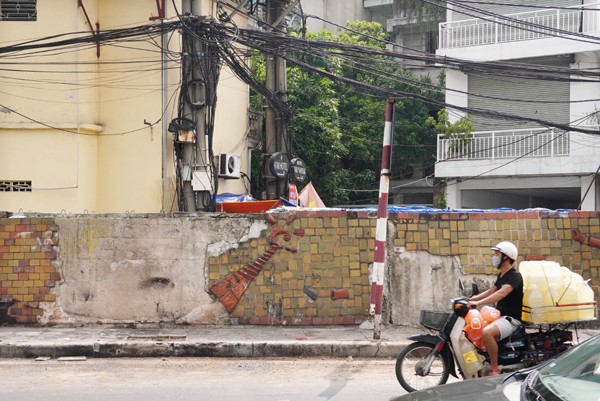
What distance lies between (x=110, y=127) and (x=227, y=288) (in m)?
7.02

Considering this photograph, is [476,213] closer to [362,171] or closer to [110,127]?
[110,127]

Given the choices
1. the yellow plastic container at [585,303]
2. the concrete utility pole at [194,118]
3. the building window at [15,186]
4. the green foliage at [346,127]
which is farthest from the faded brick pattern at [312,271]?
the green foliage at [346,127]

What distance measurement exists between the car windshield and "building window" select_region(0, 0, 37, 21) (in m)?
14.4

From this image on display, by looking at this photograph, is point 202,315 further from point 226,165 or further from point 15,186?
point 15,186

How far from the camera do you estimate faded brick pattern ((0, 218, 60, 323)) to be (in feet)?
34.8

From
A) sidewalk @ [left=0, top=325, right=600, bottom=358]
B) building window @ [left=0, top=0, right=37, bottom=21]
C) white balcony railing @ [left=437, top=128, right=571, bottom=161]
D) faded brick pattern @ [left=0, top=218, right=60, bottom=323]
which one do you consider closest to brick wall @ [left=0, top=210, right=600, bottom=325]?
faded brick pattern @ [left=0, top=218, right=60, bottom=323]

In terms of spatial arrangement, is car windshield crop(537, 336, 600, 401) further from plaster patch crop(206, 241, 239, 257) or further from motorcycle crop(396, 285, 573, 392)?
plaster patch crop(206, 241, 239, 257)

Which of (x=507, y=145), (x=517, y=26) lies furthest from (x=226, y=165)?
(x=517, y=26)

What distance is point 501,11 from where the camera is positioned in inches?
906

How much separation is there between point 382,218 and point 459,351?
3080 mm

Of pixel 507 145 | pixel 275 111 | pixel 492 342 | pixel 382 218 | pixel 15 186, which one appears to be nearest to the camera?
pixel 492 342

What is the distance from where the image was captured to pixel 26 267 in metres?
10.6

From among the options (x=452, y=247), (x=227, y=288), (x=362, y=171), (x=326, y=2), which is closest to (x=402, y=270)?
(x=452, y=247)

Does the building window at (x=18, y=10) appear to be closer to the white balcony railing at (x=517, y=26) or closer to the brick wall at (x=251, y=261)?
the brick wall at (x=251, y=261)
